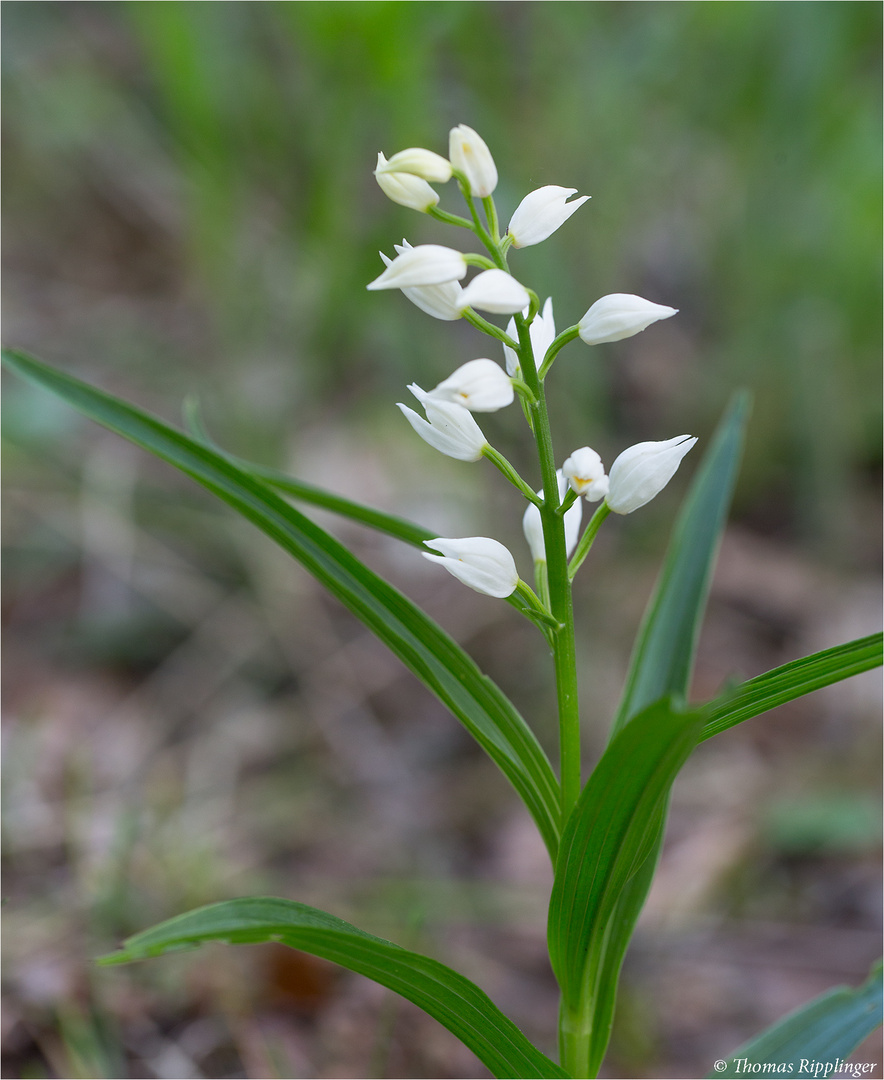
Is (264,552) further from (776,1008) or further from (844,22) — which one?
(844,22)

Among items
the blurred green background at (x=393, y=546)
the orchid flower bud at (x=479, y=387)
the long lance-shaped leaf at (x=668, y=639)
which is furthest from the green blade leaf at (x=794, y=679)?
the blurred green background at (x=393, y=546)

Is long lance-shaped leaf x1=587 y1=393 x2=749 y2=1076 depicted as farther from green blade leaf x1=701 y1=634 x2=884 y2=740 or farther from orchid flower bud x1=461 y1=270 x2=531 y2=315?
orchid flower bud x1=461 y1=270 x2=531 y2=315

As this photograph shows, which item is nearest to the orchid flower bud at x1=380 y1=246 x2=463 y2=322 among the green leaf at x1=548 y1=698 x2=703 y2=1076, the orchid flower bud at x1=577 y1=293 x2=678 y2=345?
the orchid flower bud at x1=577 y1=293 x2=678 y2=345

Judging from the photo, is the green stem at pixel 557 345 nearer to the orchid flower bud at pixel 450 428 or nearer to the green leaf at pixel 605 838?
A: the orchid flower bud at pixel 450 428

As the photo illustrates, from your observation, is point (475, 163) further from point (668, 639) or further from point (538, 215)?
point (668, 639)

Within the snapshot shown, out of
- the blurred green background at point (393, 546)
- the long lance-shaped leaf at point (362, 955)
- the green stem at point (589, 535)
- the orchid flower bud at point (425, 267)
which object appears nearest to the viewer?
the long lance-shaped leaf at point (362, 955)

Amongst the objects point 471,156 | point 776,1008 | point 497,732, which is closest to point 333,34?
point 471,156
